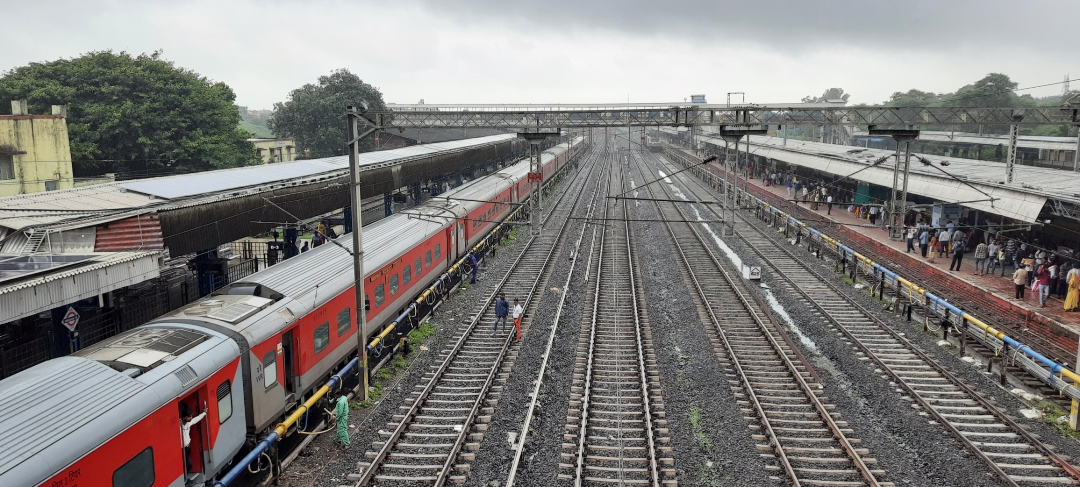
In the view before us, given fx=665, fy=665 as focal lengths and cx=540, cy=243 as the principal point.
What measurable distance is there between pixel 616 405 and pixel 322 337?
618cm

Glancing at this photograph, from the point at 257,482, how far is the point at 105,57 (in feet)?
133

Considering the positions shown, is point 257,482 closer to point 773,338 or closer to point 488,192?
point 773,338

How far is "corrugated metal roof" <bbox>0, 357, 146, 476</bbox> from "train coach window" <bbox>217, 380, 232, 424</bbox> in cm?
150

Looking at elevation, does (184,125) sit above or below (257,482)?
above

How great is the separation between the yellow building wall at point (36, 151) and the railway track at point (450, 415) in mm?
27964

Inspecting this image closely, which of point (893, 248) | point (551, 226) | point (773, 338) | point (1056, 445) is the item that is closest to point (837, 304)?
point (773, 338)

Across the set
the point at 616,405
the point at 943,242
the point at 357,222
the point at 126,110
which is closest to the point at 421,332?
the point at 357,222

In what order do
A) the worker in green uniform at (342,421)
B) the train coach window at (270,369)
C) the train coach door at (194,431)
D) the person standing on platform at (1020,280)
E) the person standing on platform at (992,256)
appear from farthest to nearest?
the person standing on platform at (992,256)
the person standing on platform at (1020,280)
the worker in green uniform at (342,421)
the train coach window at (270,369)
the train coach door at (194,431)

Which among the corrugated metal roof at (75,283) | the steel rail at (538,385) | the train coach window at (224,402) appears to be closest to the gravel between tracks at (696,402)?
the steel rail at (538,385)

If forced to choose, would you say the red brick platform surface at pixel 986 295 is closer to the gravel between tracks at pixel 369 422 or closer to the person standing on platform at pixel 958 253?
the person standing on platform at pixel 958 253

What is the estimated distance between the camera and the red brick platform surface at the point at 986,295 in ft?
55.5

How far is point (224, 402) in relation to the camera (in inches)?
389

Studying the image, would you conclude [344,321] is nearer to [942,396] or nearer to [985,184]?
[942,396]

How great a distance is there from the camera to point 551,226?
3806 centimetres
